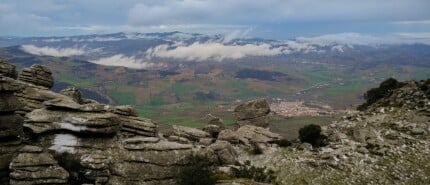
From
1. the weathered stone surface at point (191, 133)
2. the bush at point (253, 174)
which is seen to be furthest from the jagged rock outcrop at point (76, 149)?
the weathered stone surface at point (191, 133)

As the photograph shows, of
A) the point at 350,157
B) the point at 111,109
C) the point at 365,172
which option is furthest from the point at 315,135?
the point at 111,109

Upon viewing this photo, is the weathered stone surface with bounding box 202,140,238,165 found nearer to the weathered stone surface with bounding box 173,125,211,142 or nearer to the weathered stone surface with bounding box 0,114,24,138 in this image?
the weathered stone surface with bounding box 173,125,211,142

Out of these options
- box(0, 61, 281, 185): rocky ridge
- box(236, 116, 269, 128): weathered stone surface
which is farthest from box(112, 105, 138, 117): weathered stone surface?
box(236, 116, 269, 128): weathered stone surface

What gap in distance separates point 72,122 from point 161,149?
23.8 feet

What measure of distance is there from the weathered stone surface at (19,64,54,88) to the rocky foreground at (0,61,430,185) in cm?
11

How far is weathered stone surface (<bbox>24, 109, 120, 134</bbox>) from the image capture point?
36.2 meters

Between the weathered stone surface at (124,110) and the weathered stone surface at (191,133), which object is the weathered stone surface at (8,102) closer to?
the weathered stone surface at (124,110)

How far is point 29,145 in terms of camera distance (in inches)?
1391

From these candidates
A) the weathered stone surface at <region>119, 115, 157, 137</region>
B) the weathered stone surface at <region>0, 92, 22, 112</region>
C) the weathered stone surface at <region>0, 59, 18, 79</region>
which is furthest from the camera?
the weathered stone surface at <region>0, 59, 18, 79</region>

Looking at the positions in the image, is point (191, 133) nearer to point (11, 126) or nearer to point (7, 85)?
point (11, 126)

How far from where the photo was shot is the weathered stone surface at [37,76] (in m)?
52.8

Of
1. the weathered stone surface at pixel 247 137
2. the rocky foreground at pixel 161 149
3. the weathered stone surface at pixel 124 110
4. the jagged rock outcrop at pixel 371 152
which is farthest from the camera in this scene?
the weathered stone surface at pixel 247 137

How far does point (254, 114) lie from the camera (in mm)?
70500

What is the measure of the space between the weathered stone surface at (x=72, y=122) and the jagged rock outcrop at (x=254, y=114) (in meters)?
35.1
